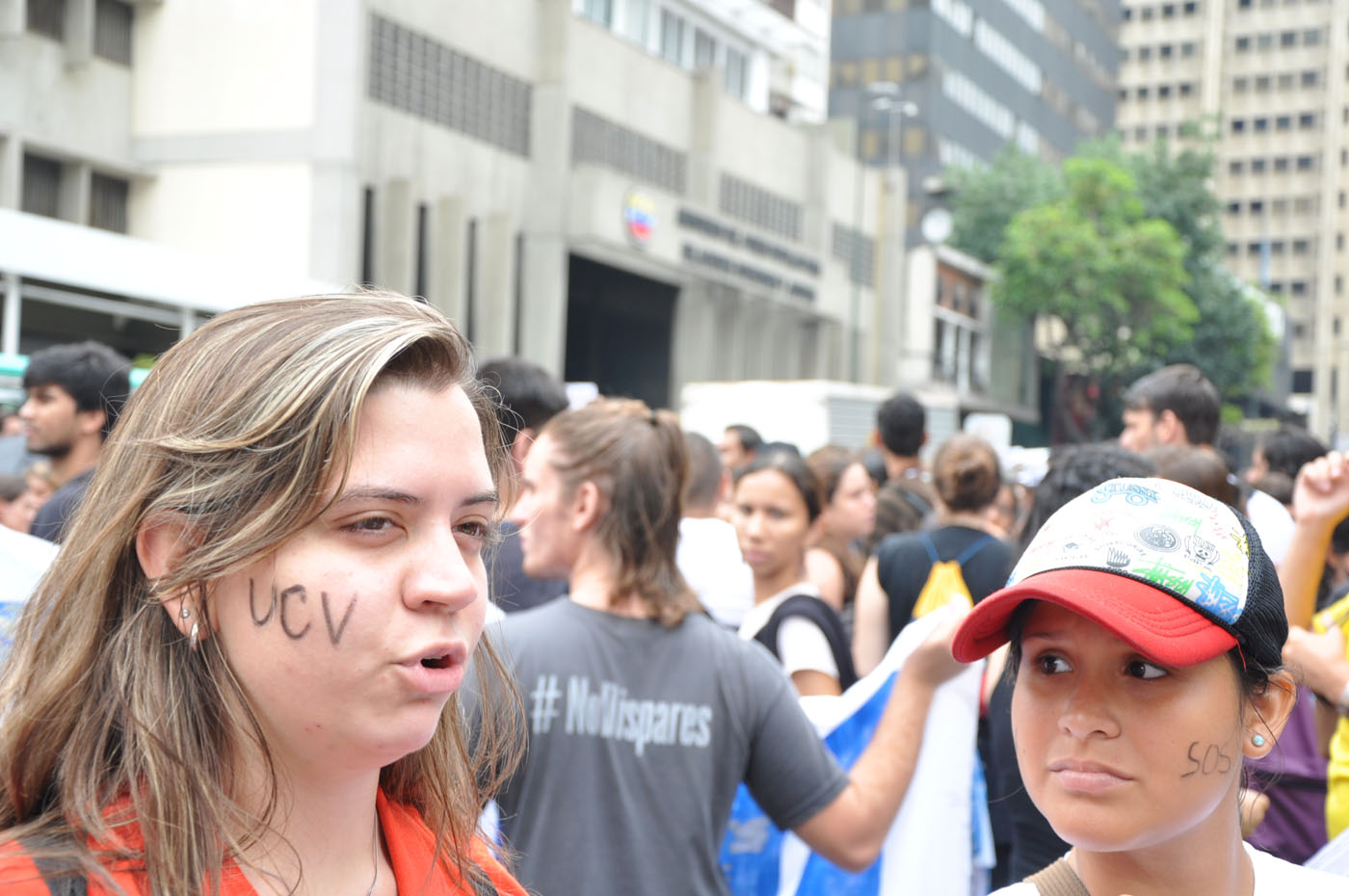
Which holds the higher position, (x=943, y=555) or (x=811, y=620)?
(x=943, y=555)

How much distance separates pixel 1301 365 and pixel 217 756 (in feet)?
385

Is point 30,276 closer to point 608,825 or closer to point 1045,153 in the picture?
point 608,825

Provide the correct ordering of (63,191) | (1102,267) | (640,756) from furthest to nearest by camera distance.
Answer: (1102,267) → (63,191) → (640,756)

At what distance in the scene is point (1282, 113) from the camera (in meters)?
106

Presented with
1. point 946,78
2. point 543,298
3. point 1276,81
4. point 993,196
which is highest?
point 1276,81

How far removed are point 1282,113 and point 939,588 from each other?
114 meters

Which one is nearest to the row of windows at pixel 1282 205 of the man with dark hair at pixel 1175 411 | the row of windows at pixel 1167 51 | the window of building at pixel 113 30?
the row of windows at pixel 1167 51

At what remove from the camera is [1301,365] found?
10794 cm

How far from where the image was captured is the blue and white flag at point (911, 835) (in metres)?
3.73

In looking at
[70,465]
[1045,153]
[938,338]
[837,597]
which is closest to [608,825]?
[837,597]

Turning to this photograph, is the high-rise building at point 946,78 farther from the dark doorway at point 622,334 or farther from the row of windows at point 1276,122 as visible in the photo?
the row of windows at point 1276,122

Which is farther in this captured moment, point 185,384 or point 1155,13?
point 1155,13

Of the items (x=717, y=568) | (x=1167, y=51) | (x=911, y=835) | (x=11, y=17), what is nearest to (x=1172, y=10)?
(x=1167, y=51)

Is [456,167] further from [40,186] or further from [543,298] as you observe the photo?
[40,186]
